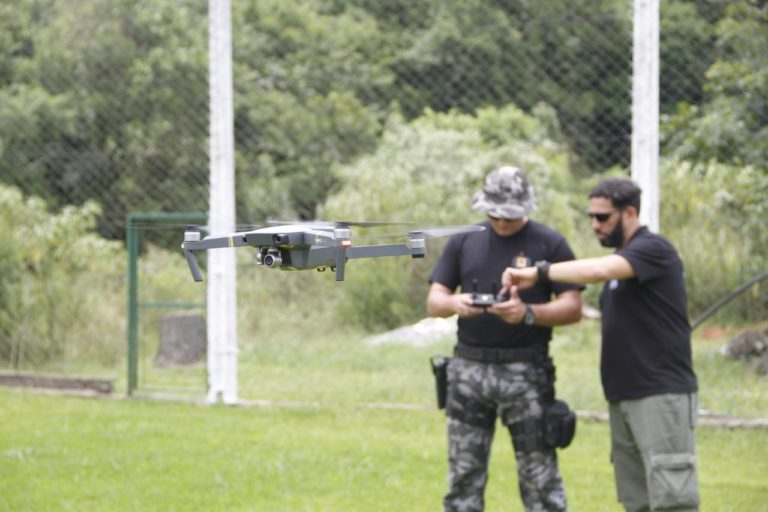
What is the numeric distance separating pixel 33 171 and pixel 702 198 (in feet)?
21.7

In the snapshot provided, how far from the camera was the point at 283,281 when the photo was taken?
37.6 ft

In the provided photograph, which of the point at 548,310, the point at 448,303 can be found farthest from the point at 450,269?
the point at 548,310

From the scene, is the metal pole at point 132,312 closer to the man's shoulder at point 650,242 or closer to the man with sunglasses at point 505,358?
the man with sunglasses at point 505,358

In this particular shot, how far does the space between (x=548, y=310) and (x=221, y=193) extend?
496 centimetres

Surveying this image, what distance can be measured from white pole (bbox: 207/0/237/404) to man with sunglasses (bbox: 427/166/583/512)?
447 centimetres

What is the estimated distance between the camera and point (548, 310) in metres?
5.21

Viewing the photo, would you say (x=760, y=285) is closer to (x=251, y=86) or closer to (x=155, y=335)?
(x=251, y=86)

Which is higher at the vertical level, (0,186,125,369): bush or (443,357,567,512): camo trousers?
(0,186,125,369): bush

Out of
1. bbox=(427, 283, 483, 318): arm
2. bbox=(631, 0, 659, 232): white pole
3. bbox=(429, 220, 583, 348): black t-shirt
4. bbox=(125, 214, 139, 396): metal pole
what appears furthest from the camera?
bbox=(125, 214, 139, 396): metal pole

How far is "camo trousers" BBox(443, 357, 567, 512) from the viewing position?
528 cm

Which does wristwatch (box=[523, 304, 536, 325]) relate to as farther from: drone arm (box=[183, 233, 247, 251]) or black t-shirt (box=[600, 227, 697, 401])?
drone arm (box=[183, 233, 247, 251])

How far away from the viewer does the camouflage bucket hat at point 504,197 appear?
5242 millimetres

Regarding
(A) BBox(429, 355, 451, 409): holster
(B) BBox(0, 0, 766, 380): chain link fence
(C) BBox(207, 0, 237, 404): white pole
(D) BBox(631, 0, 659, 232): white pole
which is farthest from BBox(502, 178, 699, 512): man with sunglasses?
(C) BBox(207, 0, 237, 404): white pole

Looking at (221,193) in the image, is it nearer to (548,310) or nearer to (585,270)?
(548,310)
